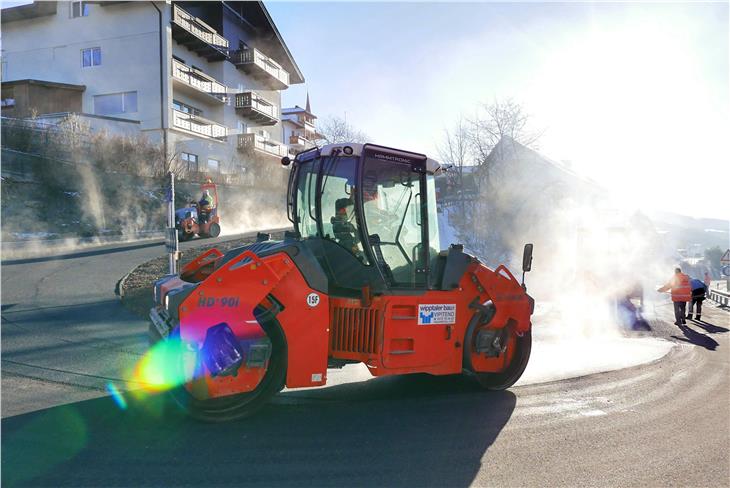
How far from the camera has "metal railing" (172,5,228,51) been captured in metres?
27.9

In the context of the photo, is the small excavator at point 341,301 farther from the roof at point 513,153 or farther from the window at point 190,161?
the roof at point 513,153

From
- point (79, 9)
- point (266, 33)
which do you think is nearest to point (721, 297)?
point (266, 33)

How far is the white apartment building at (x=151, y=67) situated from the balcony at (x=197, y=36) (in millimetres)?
59

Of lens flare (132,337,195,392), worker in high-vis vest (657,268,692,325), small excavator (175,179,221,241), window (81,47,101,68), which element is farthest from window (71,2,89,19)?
worker in high-vis vest (657,268,692,325)

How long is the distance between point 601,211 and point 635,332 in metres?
21.3

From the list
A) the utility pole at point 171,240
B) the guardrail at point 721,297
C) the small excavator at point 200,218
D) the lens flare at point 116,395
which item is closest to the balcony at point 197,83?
the small excavator at point 200,218

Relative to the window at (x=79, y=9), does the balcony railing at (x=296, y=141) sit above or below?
below

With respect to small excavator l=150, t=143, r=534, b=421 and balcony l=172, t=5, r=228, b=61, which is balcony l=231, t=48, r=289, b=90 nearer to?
balcony l=172, t=5, r=228, b=61

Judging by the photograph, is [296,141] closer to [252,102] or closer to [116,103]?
[252,102]

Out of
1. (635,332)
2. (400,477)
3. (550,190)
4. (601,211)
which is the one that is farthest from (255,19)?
(400,477)

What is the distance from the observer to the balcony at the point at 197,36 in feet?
92.1

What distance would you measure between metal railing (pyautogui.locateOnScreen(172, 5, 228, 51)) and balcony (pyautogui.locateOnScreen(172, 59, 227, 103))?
192 centimetres

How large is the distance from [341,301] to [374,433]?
126cm

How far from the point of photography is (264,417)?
4.68 m
